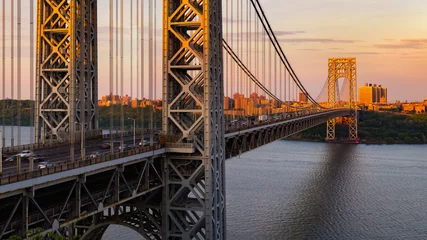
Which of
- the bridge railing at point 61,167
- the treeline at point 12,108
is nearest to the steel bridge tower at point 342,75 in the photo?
the treeline at point 12,108

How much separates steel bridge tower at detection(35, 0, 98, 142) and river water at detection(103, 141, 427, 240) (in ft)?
30.8

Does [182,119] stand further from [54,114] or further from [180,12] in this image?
[54,114]

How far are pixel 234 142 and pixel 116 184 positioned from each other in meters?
14.4

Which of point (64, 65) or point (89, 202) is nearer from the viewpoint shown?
point (89, 202)

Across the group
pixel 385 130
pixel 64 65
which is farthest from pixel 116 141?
pixel 385 130

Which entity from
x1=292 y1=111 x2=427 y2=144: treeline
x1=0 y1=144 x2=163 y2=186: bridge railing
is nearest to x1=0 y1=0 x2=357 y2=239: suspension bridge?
x1=0 y1=144 x2=163 y2=186: bridge railing

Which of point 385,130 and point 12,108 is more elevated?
point 12,108

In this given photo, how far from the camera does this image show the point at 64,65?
30.2 metres

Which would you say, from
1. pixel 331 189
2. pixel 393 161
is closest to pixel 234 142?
pixel 331 189

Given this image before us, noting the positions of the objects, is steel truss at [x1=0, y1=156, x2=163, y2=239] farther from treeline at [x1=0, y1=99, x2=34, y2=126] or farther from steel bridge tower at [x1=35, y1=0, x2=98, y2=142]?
steel bridge tower at [x1=35, y1=0, x2=98, y2=142]

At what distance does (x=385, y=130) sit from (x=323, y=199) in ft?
284

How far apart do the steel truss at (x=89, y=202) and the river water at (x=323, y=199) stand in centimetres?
919

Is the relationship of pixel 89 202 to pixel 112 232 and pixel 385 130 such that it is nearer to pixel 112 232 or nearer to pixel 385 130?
pixel 112 232

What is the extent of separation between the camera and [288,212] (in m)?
43.8
